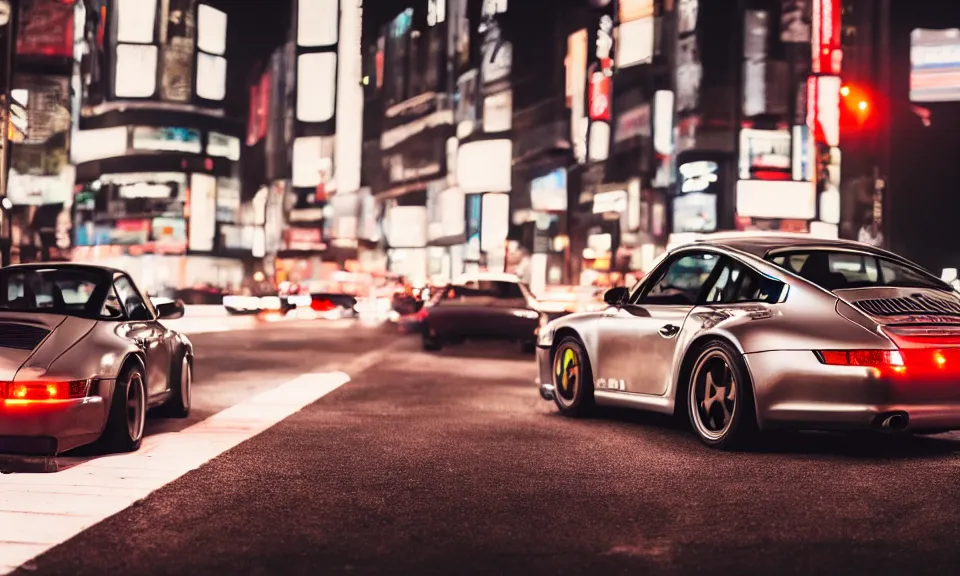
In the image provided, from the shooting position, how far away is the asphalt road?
424 cm

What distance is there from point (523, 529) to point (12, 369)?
284cm

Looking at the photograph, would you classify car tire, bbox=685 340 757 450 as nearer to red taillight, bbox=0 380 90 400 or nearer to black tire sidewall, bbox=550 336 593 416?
black tire sidewall, bbox=550 336 593 416

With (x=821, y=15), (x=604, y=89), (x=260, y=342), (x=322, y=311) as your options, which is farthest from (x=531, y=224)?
(x=260, y=342)

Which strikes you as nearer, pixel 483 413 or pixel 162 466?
pixel 162 466

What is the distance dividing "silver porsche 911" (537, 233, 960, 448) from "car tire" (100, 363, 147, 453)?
10.7 feet

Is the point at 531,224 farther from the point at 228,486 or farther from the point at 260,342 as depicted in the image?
the point at 228,486

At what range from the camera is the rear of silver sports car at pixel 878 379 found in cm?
656

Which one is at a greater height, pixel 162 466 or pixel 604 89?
pixel 604 89

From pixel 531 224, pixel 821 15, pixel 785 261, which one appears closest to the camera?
pixel 785 261

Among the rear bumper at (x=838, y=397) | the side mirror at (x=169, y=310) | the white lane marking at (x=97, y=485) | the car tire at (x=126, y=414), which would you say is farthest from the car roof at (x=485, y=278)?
the rear bumper at (x=838, y=397)

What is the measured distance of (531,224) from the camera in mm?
Result: 103125

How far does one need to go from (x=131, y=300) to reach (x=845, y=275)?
15.8 ft

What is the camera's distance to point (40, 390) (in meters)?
6.06

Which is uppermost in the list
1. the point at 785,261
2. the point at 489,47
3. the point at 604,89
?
the point at 489,47
